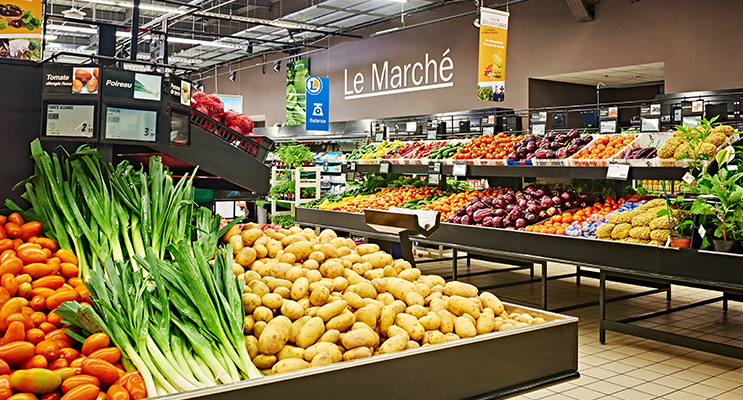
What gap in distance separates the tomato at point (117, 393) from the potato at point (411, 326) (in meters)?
0.81

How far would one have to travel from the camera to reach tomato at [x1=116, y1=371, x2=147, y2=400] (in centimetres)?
143

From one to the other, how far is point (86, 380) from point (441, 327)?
3.37 feet

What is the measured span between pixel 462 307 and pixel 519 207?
11.1 feet

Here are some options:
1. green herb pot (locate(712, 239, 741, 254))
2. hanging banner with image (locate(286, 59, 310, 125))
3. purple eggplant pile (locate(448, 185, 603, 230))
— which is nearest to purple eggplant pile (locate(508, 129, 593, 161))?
Answer: purple eggplant pile (locate(448, 185, 603, 230))

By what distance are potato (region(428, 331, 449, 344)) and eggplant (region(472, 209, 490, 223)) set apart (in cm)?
352

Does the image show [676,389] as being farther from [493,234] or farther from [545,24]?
[545,24]

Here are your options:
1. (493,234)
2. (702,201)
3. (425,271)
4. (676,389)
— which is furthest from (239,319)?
(425,271)

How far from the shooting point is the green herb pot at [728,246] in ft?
11.7

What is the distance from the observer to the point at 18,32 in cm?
448

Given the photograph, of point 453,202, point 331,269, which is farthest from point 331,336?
point 453,202

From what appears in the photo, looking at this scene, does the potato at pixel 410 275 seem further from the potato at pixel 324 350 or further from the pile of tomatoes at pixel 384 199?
the pile of tomatoes at pixel 384 199

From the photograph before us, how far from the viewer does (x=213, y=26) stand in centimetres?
1691

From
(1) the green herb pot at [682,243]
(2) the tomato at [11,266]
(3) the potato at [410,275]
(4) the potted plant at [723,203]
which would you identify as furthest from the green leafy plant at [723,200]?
(2) the tomato at [11,266]

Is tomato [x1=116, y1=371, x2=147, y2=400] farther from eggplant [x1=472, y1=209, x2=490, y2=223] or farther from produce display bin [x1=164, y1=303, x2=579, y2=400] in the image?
eggplant [x1=472, y1=209, x2=490, y2=223]
